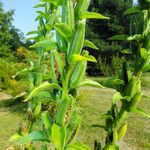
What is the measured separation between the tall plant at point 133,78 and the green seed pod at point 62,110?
220 mm

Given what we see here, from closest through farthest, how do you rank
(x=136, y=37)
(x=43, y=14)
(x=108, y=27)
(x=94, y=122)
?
(x=136, y=37) → (x=43, y=14) → (x=94, y=122) → (x=108, y=27)

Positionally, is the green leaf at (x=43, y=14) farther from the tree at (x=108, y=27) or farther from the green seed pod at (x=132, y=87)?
the tree at (x=108, y=27)

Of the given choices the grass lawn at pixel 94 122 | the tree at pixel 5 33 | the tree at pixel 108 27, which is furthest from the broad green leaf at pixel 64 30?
the tree at pixel 5 33

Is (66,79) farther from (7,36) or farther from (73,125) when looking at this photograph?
(7,36)

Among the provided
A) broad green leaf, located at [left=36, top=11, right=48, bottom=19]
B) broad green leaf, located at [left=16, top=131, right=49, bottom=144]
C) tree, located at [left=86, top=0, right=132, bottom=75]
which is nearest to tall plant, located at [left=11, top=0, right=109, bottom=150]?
broad green leaf, located at [left=16, top=131, right=49, bottom=144]

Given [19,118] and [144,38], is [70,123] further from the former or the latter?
[19,118]

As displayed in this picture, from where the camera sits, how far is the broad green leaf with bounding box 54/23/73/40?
0.94 metres

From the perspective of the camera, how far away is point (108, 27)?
2842 cm

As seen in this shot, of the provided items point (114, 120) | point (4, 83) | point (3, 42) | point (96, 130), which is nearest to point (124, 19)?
point (3, 42)

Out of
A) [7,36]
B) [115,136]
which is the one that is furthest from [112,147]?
[7,36]

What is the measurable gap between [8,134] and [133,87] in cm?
1034

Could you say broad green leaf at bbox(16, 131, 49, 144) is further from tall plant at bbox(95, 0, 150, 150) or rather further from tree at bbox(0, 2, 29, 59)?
tree at bbox(0, 2, 29, 59)

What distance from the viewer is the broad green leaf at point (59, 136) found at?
0.92m

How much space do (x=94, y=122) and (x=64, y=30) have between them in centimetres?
1064
